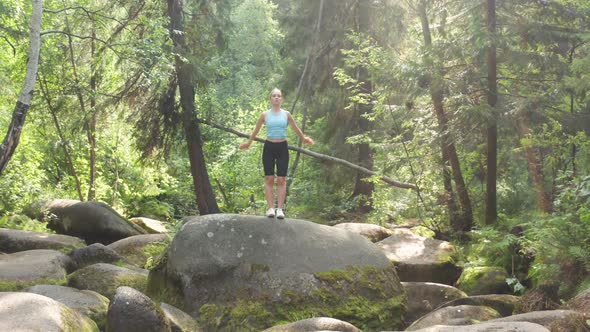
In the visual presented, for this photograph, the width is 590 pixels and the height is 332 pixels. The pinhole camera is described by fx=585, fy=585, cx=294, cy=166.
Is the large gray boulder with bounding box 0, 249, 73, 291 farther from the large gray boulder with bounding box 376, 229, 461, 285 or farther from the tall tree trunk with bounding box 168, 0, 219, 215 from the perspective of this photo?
the tall tree trunk with bounding box 168, 0, 219, 215

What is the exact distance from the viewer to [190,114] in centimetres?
1625

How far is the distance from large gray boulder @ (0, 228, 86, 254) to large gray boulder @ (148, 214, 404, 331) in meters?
5.08

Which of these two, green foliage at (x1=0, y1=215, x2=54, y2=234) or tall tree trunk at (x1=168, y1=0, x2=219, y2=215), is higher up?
tall tree trunk at (x1=168, y1=0, x2=219, y2=215)

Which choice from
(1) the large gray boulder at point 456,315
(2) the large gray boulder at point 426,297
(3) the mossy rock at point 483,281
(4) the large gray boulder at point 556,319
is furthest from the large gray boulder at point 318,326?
(3) the mossy rock at point 483,281

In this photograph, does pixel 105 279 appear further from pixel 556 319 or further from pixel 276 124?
pixel 556 319

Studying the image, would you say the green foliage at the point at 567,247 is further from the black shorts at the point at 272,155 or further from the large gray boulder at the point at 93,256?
the large gray boulder at the point at 93,256

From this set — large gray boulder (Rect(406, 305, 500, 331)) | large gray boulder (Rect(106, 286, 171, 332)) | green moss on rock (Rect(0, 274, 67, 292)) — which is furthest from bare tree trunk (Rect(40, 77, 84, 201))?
large gray boulder (Rect(406, 305, 500, 331))

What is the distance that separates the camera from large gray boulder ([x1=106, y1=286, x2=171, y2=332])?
577 centimetres

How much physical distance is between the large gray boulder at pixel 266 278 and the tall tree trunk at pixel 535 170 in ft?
17.5

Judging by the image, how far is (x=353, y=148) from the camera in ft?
67.2

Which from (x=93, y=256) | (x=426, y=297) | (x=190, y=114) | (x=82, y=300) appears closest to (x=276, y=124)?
(x=82, y=300)

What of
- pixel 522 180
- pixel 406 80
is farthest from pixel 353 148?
pixel 406 80

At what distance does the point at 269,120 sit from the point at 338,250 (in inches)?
81.0

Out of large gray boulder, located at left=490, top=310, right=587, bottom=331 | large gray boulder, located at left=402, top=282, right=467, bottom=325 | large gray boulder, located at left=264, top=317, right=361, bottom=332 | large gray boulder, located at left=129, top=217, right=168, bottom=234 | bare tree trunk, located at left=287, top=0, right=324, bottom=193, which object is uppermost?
bare tree trunk, located at left=287, top=0, right=324, bottom=193
